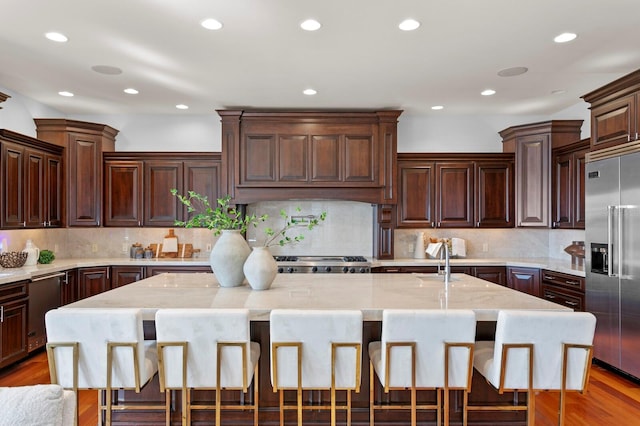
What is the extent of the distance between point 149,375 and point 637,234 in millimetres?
3724

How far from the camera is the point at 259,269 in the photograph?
2.82 meters

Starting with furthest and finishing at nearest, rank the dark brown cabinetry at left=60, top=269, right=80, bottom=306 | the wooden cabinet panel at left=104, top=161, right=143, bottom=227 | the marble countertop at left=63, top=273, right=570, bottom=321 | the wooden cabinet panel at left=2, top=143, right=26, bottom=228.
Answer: the wooden cabinet panel at left=104, top=161, right=143, bottom=227
the dark brown cabinetry at left=60, top=269, right=80, bottom=306
the wooden cabinet panel at left=2, top=143, right=26, bottom=228
the marble countertop at left=63, top=273, right=570, bottom=321

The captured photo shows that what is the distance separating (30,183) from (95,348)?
10.7 feet

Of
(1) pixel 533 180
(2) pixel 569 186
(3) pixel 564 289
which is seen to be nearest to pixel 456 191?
(1) pixel 533 180

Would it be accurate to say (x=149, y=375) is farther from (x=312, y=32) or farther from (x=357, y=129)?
(x=357, y=129)

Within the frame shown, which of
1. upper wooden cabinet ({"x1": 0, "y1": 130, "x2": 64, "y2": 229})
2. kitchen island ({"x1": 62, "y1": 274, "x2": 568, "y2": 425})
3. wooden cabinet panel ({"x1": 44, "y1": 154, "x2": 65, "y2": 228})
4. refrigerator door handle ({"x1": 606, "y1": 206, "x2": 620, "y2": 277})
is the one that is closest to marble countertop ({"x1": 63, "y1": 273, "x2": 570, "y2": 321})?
kitchen island ({"x1": 62, "y1": 274, "x2": 568, "y2": 425})

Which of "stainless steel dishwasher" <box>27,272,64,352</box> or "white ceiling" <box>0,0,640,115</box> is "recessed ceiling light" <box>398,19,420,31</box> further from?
"stainless steel dishwasher" <box>27,272,64,352</box>

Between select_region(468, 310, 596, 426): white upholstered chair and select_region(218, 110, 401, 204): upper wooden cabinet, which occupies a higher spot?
select_region(218, 110, 401, 204): upper wooden cabinet

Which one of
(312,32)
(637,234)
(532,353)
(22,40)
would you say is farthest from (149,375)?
(637,234)

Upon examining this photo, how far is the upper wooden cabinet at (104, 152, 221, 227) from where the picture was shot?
211 inches

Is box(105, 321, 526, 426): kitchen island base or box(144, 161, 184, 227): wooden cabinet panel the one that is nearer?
box(105, 321, 526, 426): kitchen island base

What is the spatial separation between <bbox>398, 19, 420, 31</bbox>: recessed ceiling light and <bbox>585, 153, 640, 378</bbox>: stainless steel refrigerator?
2.12m

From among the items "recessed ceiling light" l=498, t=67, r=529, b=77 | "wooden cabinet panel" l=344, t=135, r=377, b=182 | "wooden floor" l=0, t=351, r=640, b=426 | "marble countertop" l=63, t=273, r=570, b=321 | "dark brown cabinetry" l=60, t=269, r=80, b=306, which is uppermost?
"recessed ceiling light" l=498, t=67, r=529, b=77

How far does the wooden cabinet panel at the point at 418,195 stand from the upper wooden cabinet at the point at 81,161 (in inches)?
149
